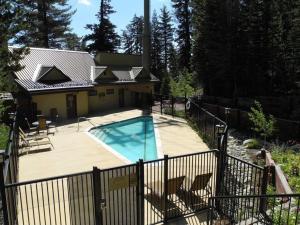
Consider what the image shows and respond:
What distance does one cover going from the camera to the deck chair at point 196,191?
25.6 feet

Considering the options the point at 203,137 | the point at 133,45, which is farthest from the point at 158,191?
the point at 133,45

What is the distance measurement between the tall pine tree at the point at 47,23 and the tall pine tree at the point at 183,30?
50.1 feet

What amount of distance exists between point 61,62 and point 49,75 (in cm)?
326

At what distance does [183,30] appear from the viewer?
129 feet

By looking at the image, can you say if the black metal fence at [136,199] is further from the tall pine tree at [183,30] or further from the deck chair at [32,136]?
the tall pine tree at [183,30]

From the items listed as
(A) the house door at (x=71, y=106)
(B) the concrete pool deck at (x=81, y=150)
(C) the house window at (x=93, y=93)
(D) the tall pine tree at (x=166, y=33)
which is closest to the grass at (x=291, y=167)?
(B) the concrete pool deck at (x=81, y=150)

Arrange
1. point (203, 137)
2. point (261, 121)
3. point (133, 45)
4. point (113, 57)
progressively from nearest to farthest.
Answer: point (261, 121), point (203, 137), point (113, 57), point (133, 45)

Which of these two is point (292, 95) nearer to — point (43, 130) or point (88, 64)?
point (88, 64)

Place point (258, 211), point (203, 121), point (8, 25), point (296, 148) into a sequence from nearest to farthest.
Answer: point (258, 211) → point (296, 148) → point (8, 25) → point (203, 121)

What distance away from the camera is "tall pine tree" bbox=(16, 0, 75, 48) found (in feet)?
114

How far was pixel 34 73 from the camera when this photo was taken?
20594 mm

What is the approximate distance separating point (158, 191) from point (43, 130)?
10.5m

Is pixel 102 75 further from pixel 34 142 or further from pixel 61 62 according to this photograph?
pixel 34 142

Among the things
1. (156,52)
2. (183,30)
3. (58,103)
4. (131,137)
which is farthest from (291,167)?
(156,52)
